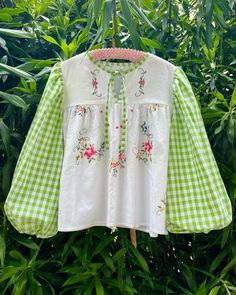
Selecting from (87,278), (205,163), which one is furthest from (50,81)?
(87,278)

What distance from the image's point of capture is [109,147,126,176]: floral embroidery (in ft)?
2.66

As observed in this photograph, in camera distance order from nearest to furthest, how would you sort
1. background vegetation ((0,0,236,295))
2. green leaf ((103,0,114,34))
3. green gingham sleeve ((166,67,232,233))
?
green leaf ((103,0,114,34)) → green gingham sleeve ((166,67,232,233)) → background vegetation ((0,0,236,295))

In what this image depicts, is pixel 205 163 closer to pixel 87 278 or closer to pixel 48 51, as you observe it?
pixel 87 278

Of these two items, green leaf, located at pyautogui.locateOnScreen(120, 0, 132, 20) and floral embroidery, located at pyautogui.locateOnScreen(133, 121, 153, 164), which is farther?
floral embroidery, located at pyautogui.locateOnScreen(133, 121, 153, 164)

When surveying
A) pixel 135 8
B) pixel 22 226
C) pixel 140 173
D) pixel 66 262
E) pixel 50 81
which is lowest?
pixel 66 262

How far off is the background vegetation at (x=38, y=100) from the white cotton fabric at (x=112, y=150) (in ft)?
0.37

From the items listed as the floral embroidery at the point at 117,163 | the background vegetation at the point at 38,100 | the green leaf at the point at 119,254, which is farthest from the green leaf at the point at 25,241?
the floral embroidery at the point at 117,163

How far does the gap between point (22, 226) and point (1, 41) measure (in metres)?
0.49

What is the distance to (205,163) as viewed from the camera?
80 cm

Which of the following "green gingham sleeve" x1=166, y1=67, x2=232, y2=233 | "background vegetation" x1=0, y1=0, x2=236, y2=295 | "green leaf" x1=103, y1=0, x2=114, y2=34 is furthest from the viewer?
"background vegetation" x1=0, y1=0, x2=236, y2=295

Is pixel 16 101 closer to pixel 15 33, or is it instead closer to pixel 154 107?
pixel 15 33

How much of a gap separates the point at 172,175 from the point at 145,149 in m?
0.09

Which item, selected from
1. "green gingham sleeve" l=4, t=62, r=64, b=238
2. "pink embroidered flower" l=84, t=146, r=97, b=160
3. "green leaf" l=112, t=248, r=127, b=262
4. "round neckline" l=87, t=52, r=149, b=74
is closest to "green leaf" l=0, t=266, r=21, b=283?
"green gingham sleeve" l=4, t=62, r=64, b=238

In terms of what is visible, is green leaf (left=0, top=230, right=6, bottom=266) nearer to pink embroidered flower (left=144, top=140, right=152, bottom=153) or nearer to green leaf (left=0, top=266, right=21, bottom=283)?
green leaf (left=0, top=266, right=21, bottom=283)
